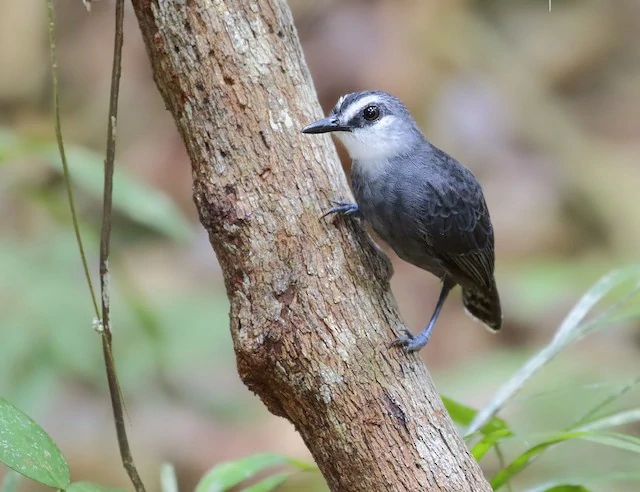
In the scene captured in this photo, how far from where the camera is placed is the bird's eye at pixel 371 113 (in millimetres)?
2646

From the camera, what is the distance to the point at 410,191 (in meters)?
2.59

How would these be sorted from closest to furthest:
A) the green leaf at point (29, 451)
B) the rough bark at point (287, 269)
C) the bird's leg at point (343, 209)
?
the green leaf at point (29, 451) → the rough bark at point (287, 269) → the bird's leg at point (343, 209)

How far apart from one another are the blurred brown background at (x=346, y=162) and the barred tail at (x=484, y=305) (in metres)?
0.57

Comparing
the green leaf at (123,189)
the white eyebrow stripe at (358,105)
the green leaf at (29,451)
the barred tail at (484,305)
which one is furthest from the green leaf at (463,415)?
the green leaf at (123,189)

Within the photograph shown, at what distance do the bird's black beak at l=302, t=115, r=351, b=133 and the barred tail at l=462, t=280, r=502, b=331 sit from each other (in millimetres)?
966

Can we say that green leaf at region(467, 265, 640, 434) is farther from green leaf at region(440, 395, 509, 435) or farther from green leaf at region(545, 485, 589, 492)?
green leaf at region(545, 485, 589, 492)

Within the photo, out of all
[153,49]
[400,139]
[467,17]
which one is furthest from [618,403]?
[467,17]

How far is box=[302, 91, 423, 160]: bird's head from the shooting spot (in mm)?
2588

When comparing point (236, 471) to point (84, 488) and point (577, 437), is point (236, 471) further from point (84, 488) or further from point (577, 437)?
point (577, 437)

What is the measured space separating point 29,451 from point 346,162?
4.07 meters

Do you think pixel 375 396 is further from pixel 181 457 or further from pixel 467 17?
pixel 467 17

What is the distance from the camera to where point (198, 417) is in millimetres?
4719

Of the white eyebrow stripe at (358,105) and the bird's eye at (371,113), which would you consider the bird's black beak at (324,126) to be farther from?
the bird's eye at (371,113)

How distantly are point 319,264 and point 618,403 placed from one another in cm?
329
